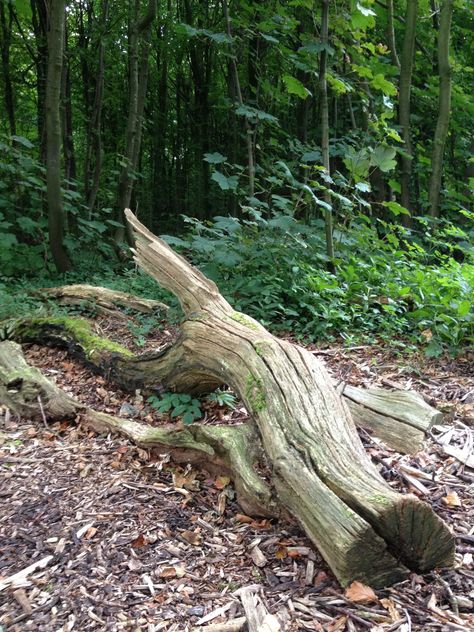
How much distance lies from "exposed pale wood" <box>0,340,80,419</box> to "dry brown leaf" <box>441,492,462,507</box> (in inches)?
102

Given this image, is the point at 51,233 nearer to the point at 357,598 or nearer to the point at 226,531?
the point at 226,531

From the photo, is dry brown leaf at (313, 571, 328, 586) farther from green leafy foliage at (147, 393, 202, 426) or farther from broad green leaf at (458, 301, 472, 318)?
broad green leaf at (458, 301, 472, 318)

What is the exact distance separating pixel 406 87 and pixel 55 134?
6.40m

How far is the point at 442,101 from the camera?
8.98m

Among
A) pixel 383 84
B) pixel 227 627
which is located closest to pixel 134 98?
pixel 383 84

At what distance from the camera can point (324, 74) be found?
5.70 metres

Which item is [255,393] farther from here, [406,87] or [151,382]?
[406,87]

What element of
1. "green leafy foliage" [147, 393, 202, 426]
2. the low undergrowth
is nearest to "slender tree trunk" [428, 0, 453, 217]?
the low undergrowth

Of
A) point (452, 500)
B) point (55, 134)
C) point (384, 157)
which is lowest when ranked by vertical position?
point (452, 500)

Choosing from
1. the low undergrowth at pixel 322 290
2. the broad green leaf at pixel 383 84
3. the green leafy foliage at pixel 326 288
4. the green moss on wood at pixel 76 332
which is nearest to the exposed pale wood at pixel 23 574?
the green moss on wood at pixel 76 332

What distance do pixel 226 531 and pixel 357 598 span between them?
2.45 feet

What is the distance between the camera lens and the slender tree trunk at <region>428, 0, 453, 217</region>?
28.3 feet

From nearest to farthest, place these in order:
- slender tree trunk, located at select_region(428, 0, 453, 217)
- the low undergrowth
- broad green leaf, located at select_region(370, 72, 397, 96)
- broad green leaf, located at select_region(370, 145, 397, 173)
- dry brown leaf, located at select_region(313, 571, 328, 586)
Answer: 1. dry brown leaf, located at select_region(313, 571, 328, 586)
2. the low undergrowth
3. broad green leaf, located at select_region(370, 72, 397, 96)
4. broad green leaf, located at select_region(370, 145, 397, 173)
5. slender tree trunk, located at select_region(428, 0, 453, 217)

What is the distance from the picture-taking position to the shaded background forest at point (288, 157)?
18.2 feet
